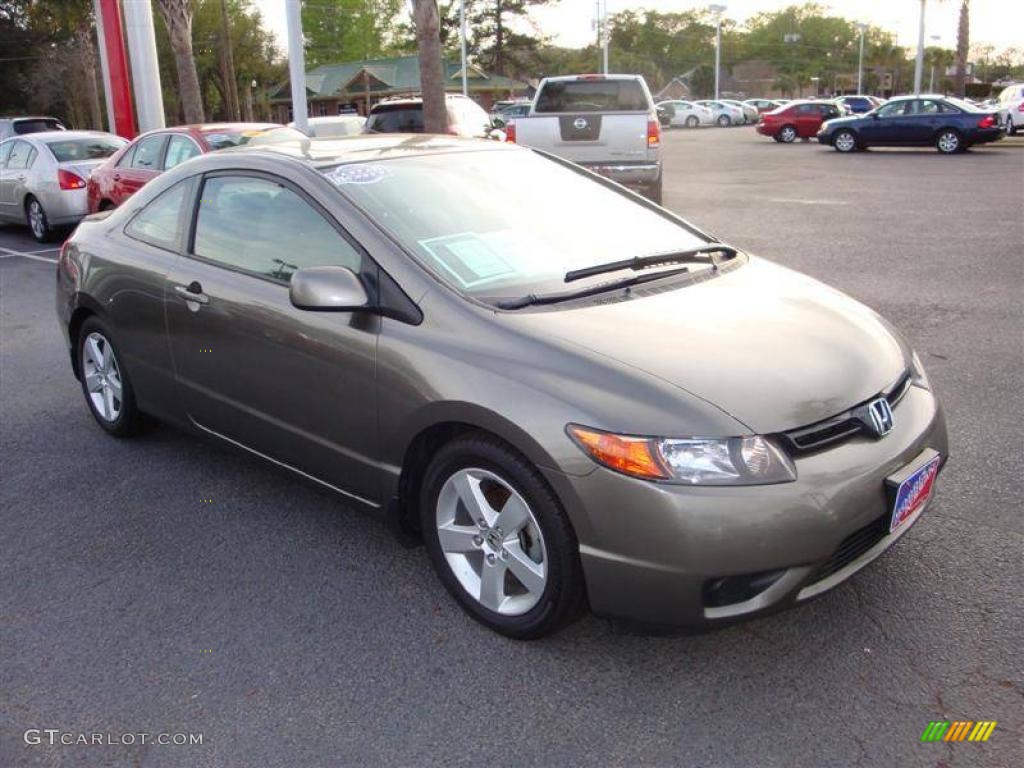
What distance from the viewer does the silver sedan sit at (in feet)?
41.7

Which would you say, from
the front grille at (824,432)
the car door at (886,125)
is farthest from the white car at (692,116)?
the front grille at (824,432)

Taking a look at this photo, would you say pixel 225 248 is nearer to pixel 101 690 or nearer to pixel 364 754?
pixel 101 690

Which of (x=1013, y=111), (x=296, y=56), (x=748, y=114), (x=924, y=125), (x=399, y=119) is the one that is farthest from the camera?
(x=748, y=114)

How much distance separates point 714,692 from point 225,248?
271 centimetres

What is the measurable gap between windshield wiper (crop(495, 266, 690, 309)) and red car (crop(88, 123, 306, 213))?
773cm

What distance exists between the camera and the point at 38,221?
1312 cm

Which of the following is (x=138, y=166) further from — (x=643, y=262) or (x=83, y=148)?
(x=643, y=262)

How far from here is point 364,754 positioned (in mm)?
2676

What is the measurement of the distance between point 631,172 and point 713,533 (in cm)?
1052

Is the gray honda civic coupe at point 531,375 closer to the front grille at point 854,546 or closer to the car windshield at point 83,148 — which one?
the front grille at point 854,546

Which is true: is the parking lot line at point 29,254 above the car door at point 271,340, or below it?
below

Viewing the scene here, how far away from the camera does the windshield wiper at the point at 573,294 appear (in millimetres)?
3332

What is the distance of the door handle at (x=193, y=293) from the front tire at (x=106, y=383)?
31.7 inches

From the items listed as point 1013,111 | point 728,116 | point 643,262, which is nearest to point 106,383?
point 643,262
